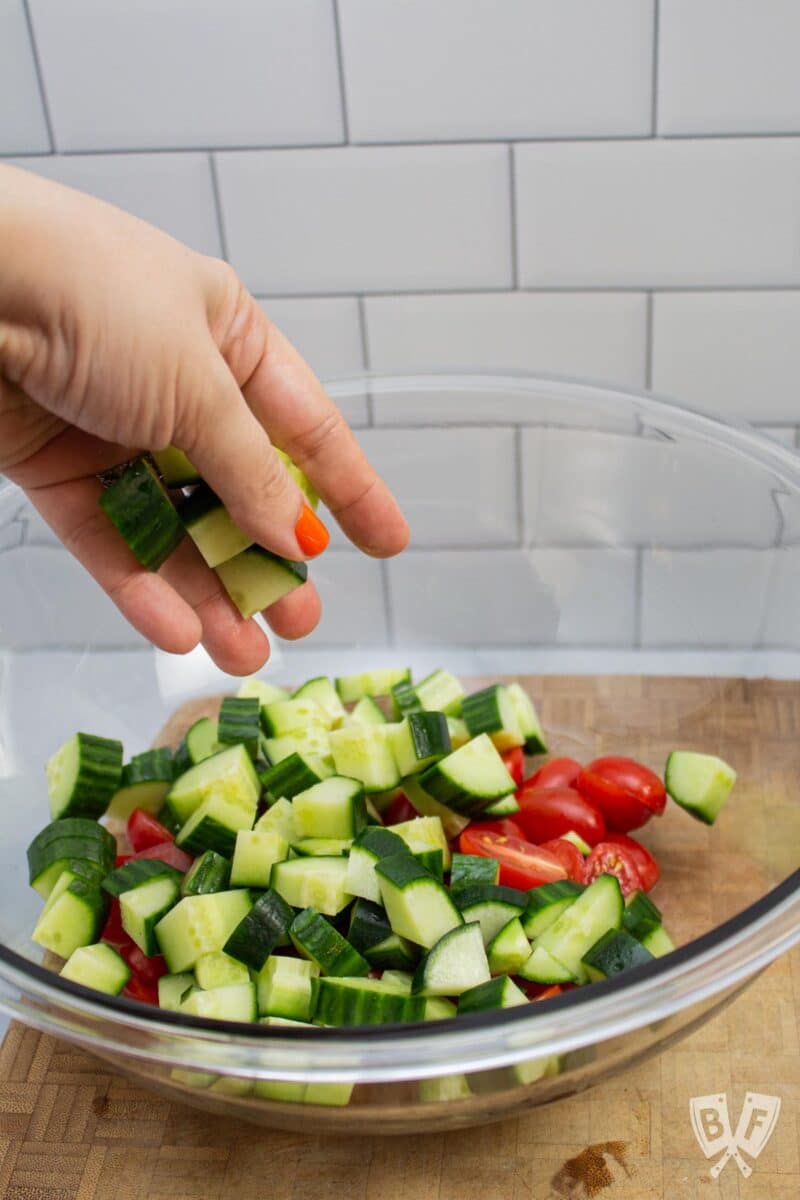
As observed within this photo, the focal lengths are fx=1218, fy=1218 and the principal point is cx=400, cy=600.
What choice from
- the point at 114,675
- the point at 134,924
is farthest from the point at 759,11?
the point at 134,924

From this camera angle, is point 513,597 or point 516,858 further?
point 513,597

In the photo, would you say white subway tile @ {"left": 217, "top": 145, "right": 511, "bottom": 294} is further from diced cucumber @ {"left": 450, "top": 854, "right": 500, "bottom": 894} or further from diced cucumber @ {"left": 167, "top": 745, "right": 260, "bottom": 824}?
diced cucumber @ {"left": 450, "top": 854, "right": 500, "bottom": 894}

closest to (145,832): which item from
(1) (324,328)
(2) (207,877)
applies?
(2) (207,877)

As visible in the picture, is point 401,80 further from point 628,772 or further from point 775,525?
point 628,772

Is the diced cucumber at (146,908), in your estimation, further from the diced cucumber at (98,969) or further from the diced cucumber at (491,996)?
the diced cucumber at (491,996)

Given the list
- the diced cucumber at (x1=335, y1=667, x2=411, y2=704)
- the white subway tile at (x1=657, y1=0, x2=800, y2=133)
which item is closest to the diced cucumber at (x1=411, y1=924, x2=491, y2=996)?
the diced cucumber at (x1=335, y1=667, x2=411, y2=704)

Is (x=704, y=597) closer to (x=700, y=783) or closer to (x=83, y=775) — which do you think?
(x=700, y=783)

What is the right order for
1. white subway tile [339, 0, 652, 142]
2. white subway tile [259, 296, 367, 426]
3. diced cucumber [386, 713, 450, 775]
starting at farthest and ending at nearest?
white subway tile [259, 296, 367, 426]
white subway tile [339, 0, 652, 142]
diced cucumber [386, 713, 450, 775]
